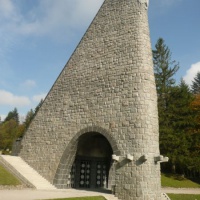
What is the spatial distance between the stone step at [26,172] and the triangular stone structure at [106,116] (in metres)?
0.35

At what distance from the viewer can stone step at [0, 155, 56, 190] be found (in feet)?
43.4

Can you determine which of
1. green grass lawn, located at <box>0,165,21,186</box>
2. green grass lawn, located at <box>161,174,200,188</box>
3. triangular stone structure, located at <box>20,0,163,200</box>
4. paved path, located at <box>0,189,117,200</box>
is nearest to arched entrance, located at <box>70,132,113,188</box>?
triangular stone structure, located at <box>20,0,163,200</box>

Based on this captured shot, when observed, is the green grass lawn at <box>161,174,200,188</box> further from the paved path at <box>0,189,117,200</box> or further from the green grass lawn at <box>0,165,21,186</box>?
the green grass lawn at <box>0,165,21,186</box>

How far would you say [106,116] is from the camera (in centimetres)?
1323

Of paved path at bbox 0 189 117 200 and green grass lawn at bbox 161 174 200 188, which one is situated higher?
green grass lawn at bbox 161 174 200 188

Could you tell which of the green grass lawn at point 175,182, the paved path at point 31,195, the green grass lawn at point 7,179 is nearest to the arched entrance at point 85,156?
the green grass lawn at point 7,179

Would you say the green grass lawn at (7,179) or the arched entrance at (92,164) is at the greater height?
the arched entrance at (92,164)

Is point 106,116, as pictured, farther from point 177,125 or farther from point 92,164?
point 177,125

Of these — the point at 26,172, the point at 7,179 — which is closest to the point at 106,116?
the point at 26,172

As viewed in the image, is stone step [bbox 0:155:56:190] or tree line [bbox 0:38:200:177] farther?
tree line [bbox 0:38:200:177]

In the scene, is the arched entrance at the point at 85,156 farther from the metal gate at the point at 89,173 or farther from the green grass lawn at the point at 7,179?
the green grass lawn at the point at 7,179

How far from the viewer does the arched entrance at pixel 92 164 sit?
1611 cm

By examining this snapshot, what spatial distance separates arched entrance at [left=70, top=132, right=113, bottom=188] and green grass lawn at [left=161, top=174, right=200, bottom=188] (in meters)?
7.27

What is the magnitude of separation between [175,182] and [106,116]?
543 inches
